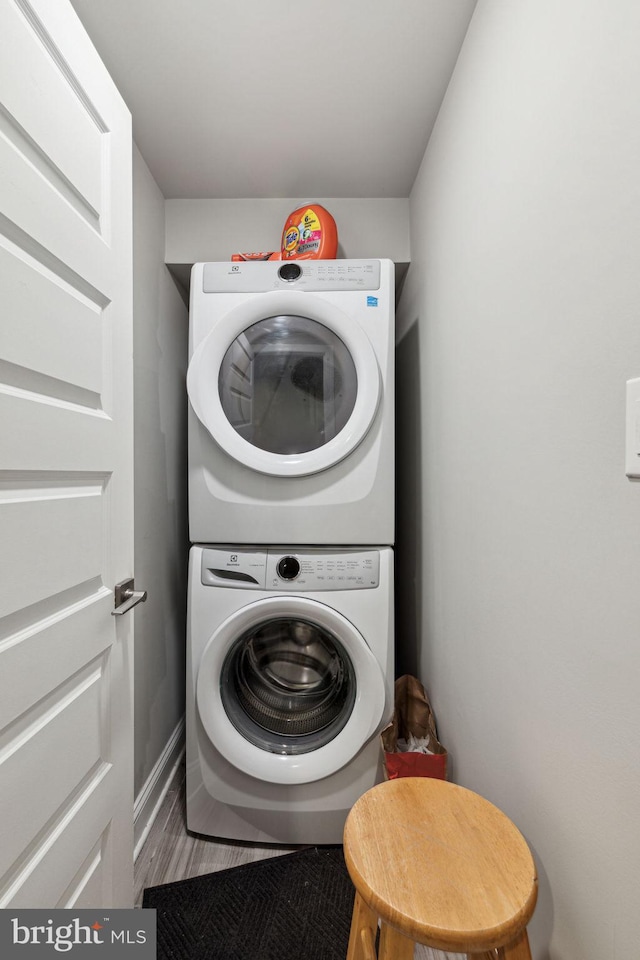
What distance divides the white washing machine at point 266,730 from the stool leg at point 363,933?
1.85 feet

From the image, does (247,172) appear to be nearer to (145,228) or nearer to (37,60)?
(145,228)

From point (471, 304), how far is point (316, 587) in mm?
909

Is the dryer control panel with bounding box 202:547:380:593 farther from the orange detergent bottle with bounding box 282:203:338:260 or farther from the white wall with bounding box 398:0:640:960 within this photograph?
the orange detergent bottle with bounding box 282:203:338:260

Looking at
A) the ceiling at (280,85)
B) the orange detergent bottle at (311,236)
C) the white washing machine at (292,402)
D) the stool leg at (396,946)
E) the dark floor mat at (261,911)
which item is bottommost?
the dark floor mat at (261,911)

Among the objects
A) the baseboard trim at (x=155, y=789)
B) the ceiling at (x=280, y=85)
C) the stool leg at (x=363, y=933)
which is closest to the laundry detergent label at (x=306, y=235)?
the ceiling at (x=280, y=85)

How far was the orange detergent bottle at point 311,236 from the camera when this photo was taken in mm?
1722

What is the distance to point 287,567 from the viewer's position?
1505 millimetres

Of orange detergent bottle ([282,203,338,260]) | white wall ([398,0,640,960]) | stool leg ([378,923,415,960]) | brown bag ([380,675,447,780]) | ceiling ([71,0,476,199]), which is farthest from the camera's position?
orange detergent bottle ([282,203,338,260])

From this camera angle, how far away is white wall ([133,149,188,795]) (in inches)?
63.3

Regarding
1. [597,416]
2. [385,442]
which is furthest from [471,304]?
[597,416]

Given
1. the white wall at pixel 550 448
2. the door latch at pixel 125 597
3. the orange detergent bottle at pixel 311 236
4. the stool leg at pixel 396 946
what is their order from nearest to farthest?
the white wall at pixel 550 448
the stool leg at pixel 396 946
the door latch at pixel 125 597
the orange detergent bottle at pixel 311 236

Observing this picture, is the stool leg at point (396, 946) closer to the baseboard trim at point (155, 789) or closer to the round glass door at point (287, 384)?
the baseboard trim at point (155, 789)

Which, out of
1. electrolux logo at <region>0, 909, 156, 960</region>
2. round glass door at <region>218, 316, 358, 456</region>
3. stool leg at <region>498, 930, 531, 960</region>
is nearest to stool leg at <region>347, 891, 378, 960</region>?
stool leg at <region>498, 930, 531, 960</region>

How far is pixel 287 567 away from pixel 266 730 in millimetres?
556
